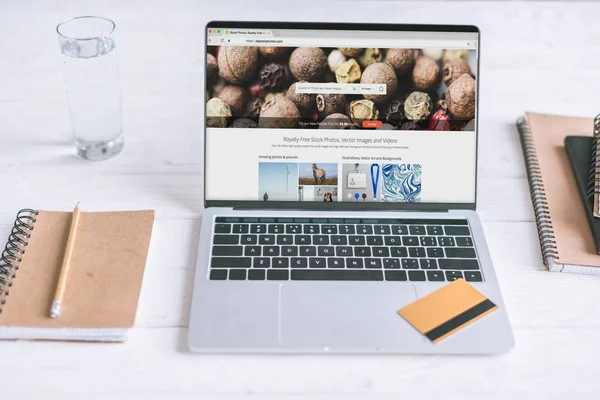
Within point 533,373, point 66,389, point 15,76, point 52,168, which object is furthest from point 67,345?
point 15,76

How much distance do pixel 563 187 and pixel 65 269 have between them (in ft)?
2.40

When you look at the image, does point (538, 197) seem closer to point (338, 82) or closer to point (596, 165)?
point (596, 165)

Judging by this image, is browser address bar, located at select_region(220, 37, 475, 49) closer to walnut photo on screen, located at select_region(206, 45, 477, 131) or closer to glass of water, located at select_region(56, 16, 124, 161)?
walnut photo on screen, located at select_region(206, 45, 477, 131)

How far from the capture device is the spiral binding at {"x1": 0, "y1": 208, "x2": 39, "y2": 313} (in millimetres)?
882

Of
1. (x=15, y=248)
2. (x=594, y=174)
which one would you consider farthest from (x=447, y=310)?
(x=15, y=248)

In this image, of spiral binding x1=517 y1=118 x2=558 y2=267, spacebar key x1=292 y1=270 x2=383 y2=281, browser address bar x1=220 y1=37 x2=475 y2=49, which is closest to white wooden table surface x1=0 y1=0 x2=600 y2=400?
spiral binding x1=517 y1=118 x2=558 y2=267

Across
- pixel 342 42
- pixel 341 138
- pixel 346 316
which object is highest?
A: pixel 342 42

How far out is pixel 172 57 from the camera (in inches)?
56.6

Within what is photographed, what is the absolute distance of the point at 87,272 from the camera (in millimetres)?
909

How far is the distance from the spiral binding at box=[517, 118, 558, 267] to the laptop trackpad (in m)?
0.23

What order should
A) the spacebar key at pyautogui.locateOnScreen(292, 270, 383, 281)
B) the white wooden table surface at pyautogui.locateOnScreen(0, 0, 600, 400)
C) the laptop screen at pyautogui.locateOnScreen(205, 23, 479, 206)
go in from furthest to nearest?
1. the laptop screen at pyautogui.locateOnScreen(205, 23, 479, 206)
2. the spacebar key at pyautogui.locateOnScreen(292, 270, 383, 281)
3. the white wooden table surface at pyautogui.locateOnScreen(0, 0, 600, 400)

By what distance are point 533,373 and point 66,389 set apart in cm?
52

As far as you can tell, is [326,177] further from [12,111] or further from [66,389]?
[12,111]

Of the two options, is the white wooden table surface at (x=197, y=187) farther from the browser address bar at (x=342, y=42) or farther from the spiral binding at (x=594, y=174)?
the browser address bar at (x=342, y=42)
